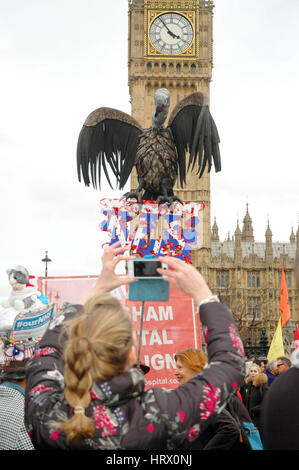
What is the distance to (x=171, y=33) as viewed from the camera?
4503cm

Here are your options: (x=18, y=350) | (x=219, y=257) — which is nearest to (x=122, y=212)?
(x=18, y=350)

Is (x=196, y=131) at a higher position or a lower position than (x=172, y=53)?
lower

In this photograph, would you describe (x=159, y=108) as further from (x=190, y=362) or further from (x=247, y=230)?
(x=247, y=230)

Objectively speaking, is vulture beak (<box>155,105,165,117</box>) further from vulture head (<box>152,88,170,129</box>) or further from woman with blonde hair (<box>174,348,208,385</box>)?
woman with blonde hair (<box>174,348,208,385</box>)

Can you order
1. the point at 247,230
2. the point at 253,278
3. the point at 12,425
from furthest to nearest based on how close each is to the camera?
the point at 247,230 → the point at 253,278 → the point at 12,425

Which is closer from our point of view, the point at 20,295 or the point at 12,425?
the point at 12,425

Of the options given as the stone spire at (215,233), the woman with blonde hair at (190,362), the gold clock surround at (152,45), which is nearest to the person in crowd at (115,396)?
the woman with blonde hair at (190,362)

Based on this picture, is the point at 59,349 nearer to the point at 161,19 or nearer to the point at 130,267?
the point at 130,267

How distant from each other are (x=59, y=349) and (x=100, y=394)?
327 mm

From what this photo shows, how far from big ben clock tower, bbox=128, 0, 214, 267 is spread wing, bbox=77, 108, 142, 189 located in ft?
129

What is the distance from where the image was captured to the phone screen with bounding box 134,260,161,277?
2.01 meters

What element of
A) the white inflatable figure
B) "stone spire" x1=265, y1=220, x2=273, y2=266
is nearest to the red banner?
the white inflatable figure

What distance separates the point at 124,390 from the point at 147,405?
86mm

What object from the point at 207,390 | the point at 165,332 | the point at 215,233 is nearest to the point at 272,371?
the point at 165,332
